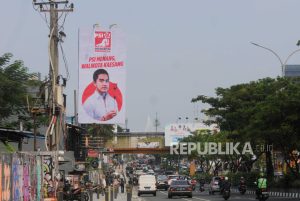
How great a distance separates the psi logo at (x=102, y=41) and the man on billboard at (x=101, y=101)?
0.87 meters

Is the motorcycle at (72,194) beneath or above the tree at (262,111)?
beneath

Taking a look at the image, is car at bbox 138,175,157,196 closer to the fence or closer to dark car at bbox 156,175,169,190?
dark car at bbox 156,175,169,190

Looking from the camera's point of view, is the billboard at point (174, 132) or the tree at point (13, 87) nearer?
the tree at point (13, 87)

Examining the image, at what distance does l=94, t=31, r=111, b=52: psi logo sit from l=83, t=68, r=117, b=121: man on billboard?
2.86 ft

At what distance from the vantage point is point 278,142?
49.2m

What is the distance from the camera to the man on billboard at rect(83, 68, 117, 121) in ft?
90.2

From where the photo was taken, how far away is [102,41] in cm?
2714

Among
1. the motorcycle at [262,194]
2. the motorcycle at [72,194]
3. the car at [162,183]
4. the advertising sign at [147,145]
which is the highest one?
the advertising sign at [147,145]

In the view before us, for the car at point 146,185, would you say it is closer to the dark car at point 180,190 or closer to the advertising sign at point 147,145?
the dark car at point 180,190

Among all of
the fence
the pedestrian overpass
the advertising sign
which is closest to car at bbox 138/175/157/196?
the fence

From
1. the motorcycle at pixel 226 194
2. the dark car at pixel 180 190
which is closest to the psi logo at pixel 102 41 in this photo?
the motorcycle at pixel 226 194

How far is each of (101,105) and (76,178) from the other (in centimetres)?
1511

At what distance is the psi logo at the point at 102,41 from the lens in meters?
27.0

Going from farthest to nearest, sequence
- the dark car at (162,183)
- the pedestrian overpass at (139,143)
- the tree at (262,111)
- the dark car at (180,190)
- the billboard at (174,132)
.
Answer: the billboard at (174,132), the pedestrian overpass at (139,143), the dark car at (162,183), the dark car at (180,190), the tree at (262,111)
